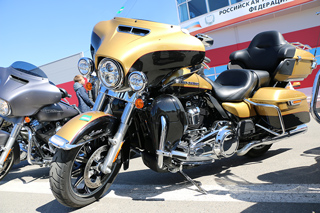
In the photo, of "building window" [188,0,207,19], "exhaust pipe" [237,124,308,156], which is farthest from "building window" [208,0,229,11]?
"exhaust pipe" [237,124,308,156]

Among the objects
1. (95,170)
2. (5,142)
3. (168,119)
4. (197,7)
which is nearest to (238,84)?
(168,119)

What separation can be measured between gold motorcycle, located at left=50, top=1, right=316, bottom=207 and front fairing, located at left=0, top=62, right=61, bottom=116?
4.93ft

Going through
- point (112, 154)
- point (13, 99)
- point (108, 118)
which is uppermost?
point (13, 99)

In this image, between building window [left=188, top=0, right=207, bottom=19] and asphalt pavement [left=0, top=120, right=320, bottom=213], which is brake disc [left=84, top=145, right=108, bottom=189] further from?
building window [left=188, top=0, right=207, bottom=19]

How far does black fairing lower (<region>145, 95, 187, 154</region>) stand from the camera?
2520 mm

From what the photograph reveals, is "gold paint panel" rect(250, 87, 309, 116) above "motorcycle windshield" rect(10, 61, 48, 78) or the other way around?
the other way around

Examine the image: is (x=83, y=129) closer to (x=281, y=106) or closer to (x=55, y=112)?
(x=55, y=112)

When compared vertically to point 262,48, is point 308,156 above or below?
below

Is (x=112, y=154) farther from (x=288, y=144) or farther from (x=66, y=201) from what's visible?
(x=288, y=144)

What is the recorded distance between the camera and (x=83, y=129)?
7.67 ft

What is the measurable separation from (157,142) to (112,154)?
43 centimetres

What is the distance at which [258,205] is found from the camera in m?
2.29

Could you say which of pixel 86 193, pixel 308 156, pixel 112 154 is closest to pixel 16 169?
pixel 86 193

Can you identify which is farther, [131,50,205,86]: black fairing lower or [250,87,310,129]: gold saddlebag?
[250,87,310,129]: gold saddlebag
